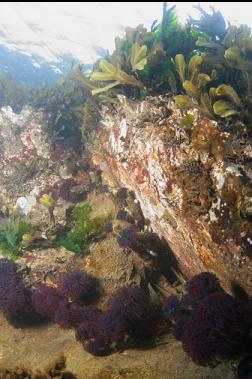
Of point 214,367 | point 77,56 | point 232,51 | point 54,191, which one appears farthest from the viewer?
point 77,56

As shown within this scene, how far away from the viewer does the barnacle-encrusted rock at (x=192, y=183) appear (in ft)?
12.6

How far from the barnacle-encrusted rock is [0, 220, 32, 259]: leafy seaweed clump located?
266cm

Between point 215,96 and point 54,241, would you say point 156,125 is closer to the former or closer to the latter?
point 215,96

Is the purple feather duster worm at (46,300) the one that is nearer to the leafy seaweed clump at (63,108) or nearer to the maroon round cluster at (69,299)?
the maroon round cluster at (69,299)

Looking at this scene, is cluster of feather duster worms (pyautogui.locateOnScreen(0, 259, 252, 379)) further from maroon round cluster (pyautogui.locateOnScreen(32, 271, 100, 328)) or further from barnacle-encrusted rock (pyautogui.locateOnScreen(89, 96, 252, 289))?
barnacle-encrusted rock (pyautogui.locateOnScreen(89, 96, 252, 289))

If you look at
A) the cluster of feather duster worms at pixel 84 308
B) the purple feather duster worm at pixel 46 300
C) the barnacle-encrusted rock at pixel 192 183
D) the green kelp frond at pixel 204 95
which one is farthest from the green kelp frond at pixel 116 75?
the purple feather duster worm at pixel 46 300

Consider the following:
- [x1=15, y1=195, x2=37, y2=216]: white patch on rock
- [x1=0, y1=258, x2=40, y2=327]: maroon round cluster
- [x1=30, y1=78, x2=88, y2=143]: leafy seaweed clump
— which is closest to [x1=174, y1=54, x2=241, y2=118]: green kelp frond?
[x1=30, y1=78, x2=88, y2=143]: leafy seaweed clump

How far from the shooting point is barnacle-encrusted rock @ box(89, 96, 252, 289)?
12.6ft

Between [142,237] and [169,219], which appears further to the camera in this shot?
[142,237]

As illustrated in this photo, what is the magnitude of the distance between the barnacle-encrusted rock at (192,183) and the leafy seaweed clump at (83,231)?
1.01 m

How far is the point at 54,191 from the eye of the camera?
7930mm

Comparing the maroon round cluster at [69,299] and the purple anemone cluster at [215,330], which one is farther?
the maroon round cluster at [69,299]

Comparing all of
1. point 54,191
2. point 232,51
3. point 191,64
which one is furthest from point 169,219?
point 54,191

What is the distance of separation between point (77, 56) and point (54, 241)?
731 inches
